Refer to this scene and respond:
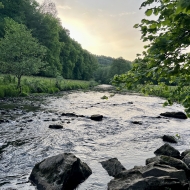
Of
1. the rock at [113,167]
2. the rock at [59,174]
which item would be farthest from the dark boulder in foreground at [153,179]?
the rock at [59,174]

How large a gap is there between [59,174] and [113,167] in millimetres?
2026

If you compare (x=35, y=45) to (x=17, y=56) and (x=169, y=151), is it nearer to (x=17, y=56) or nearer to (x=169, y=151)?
(x=17, y=56)

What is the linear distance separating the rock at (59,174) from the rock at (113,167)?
2.55ft

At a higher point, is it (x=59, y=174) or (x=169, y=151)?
(x=169, y=151)

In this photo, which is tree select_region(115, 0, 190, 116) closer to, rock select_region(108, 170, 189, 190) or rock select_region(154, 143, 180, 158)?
rock select_region(108, 170, 189, 190)

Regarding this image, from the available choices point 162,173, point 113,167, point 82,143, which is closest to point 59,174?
point 113,167

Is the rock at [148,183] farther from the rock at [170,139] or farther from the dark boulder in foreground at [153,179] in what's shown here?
the rock at [170,139]

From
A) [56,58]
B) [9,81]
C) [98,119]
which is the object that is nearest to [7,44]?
[9,81]

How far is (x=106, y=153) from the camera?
29.5ft

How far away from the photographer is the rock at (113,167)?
23.2ft

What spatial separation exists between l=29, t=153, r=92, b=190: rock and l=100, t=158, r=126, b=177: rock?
78cm

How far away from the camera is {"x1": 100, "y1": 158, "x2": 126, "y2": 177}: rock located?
7066 millimetres

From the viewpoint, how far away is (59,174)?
6.09m

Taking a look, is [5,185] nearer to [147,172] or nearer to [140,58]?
[147,172]
